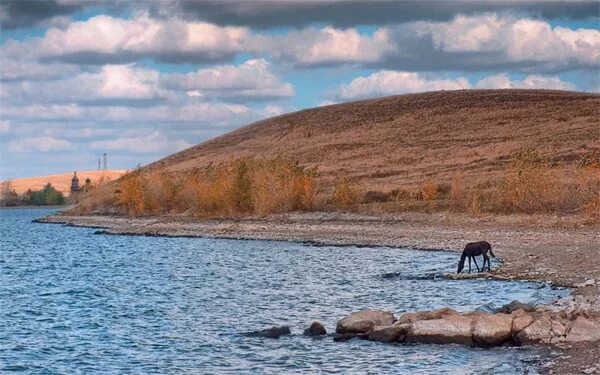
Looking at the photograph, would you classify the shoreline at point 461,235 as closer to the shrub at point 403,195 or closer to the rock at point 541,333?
the rock at point 541,333

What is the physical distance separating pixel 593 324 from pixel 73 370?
13.7 meters

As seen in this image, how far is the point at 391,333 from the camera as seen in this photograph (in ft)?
83.6

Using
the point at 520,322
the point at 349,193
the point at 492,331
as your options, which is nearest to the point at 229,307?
the point at 492,331

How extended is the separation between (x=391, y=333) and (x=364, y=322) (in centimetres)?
142

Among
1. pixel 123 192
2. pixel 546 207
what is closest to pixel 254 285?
pixel 546 207

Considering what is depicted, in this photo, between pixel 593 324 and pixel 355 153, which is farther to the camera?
pixel 355 153

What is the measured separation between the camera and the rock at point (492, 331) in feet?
78.9

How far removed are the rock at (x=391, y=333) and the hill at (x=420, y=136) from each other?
250 feet

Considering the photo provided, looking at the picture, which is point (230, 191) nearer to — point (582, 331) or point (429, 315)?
point (429, 315)

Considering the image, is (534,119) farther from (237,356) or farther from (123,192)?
(237,356)

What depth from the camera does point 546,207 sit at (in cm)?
6988

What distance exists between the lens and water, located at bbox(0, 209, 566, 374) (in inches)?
930

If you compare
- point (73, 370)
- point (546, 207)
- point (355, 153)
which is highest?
point (355, 153)

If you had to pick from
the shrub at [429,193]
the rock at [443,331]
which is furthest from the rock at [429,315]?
the shrub at [429,193]
